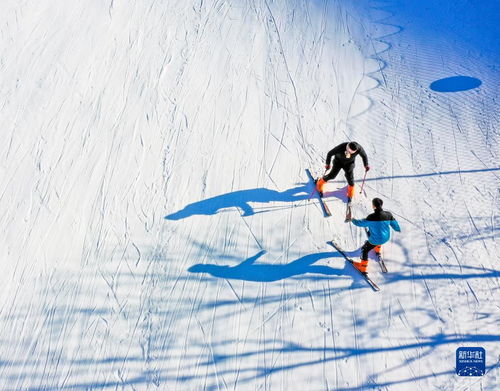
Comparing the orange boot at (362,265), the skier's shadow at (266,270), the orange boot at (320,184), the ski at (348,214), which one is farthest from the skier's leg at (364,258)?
the orange boot at (320,184)

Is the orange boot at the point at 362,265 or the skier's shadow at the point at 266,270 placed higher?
the orange boot at the point at 362,265

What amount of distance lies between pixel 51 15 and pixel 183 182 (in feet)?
17.4

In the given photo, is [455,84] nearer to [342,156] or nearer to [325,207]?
[342,156]

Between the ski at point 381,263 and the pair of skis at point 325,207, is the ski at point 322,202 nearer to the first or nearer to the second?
the pair of skis at point 325,207

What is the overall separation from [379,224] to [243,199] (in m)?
2.31

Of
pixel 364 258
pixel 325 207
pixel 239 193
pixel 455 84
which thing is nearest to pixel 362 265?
pixel 364 258

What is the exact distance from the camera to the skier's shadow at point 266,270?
239 inches

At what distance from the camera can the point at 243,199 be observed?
22.2 ft

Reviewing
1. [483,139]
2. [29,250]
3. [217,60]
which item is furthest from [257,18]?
[29,250]

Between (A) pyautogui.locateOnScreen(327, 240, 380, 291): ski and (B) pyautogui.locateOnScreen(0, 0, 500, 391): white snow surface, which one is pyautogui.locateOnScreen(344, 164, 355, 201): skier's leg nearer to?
(B) pyautogui.locateOnScreen(0, 0, 500, 391): white snow surface

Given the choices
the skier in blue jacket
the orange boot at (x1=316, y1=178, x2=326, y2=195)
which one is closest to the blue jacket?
the skier in blue jacket

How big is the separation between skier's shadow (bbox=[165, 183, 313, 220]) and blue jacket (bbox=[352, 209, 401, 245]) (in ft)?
4.97

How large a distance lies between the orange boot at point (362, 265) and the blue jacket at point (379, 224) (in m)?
0.51

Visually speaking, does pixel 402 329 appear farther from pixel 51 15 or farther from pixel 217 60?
pixel 51 15
